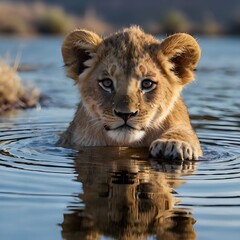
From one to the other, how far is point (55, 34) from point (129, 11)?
124 feet

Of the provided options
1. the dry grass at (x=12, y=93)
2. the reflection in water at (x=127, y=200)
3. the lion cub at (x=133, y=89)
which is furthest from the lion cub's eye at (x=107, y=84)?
the dry grass at (x=12, y=93)

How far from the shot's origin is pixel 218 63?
27.0m

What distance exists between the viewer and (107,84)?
7594 mm

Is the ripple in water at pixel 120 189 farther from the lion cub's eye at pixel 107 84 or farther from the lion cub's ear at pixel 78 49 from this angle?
the lion cub's ear at pixel 78 49

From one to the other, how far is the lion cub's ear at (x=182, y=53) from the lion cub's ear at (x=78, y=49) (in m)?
0.70

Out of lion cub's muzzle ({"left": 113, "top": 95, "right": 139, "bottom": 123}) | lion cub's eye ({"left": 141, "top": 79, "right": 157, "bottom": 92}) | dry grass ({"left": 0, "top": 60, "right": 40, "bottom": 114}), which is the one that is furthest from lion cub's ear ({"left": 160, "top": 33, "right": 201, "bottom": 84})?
dry grass ({"left": 0, "top": 60, "right": 40, "bottom": 114})

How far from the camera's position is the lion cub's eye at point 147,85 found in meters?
7.56

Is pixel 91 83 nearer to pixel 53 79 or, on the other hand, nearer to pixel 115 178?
pixel 115 178

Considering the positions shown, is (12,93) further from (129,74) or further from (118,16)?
(118,16)

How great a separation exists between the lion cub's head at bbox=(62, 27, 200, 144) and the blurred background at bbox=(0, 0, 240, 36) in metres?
24.0

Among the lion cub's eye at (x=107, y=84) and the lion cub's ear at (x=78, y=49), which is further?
the lion cub's ear at (x=78, y=49)

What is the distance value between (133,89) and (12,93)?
6617 mm

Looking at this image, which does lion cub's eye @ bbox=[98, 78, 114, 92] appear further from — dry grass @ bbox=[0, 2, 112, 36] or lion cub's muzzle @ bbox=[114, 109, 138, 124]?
dry grass @ bbox=[0, 2, 112, 36]

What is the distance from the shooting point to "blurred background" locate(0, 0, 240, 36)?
52344mm
